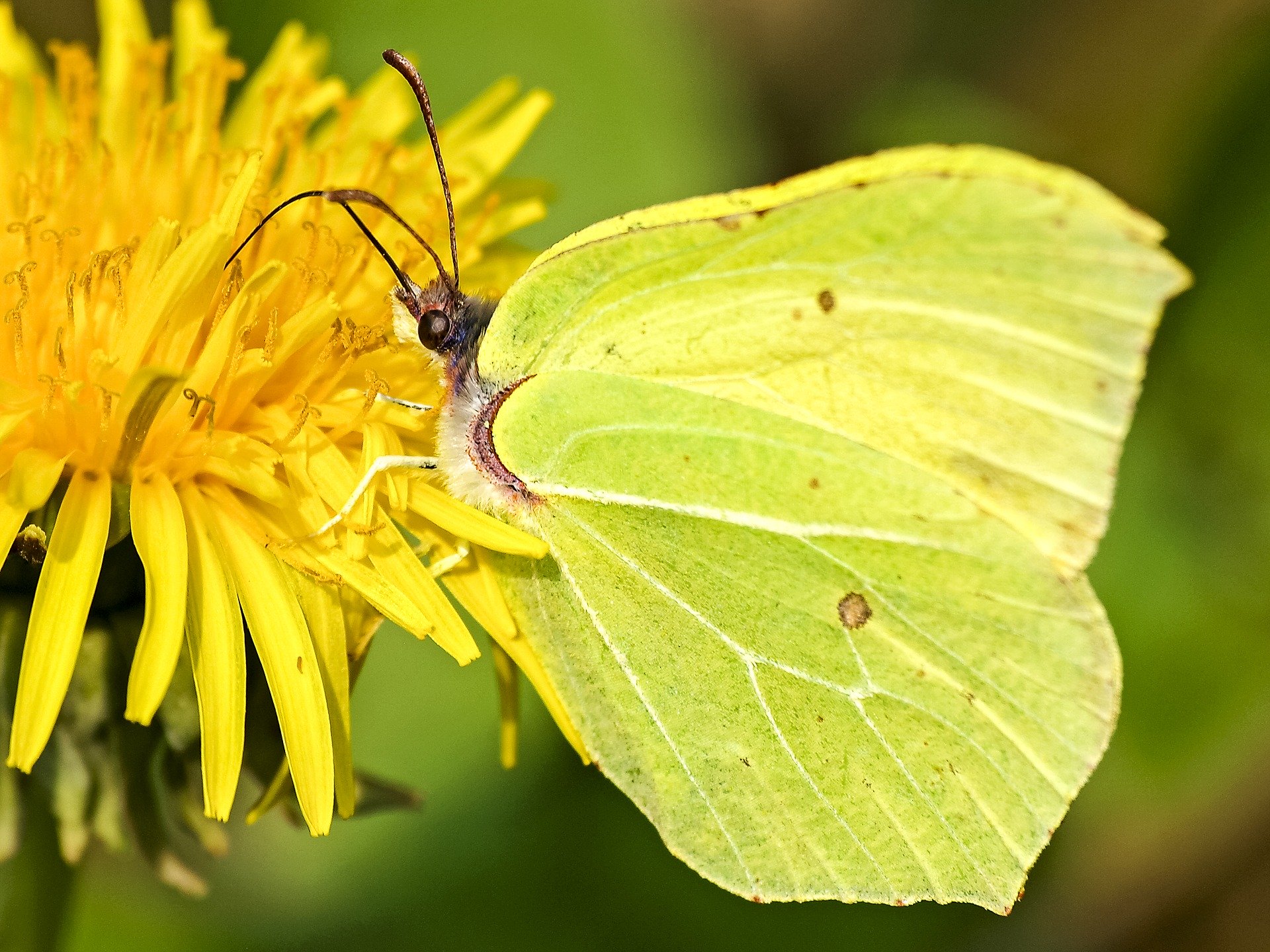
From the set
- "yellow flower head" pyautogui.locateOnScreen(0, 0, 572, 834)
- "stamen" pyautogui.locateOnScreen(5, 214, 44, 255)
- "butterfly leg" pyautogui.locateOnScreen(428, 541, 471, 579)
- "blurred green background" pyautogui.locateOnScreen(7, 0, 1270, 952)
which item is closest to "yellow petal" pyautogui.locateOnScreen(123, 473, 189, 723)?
"yellow flower head" pyautogui.locateOnScreen(0, 0, 572, 834)

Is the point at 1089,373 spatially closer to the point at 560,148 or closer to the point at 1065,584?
the point at 1065,584

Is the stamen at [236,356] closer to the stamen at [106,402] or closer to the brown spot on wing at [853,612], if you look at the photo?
the stamen at [106,402]

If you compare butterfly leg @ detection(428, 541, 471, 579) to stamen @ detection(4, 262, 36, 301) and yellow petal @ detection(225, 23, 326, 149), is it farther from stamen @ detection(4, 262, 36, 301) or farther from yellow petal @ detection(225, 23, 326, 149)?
yellow petal @ detection(225, 23, 326, 149)

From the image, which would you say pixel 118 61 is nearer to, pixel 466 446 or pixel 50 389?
pixel 50 389

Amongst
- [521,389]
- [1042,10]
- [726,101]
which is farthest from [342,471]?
[1042,10]

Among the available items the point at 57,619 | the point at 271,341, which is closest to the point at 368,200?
the point at 271,341
